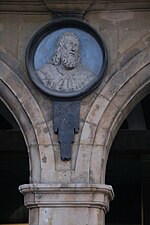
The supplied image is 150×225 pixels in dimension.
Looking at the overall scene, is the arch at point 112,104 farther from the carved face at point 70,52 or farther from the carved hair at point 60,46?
the carved hair at point 60,46

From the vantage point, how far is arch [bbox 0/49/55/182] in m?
6.87

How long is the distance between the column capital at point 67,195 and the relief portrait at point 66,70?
3.22 feet

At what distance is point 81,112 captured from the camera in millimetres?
6992

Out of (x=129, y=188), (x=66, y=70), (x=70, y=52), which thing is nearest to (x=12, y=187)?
(x=129, y=188)

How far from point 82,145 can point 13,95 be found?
86 cm

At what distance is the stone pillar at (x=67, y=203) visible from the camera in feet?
22.0

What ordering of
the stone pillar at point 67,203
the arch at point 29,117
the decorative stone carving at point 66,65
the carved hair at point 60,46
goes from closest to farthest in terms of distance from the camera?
the stone pillar at point 67,203 → the arch at point 29,117 → the decorative stone carving at point 66,65 → the carved hair at point 60,46

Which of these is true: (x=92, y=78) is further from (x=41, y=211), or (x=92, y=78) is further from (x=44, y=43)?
(x=41, y=211)

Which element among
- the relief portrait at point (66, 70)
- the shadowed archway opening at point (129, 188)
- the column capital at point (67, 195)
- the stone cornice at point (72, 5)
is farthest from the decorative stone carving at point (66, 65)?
the shadowed archway opening at point (129, 188)

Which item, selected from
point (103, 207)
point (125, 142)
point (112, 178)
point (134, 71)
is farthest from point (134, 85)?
point (112, 178)

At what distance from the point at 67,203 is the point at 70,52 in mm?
1500

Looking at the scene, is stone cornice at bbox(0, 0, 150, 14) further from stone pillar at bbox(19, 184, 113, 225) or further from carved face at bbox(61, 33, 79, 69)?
stone pillar at bbox(19, 184, 113, 225)

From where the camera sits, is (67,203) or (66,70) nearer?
(67,203)

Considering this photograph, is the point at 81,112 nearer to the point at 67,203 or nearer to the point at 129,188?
the point at 67,203
